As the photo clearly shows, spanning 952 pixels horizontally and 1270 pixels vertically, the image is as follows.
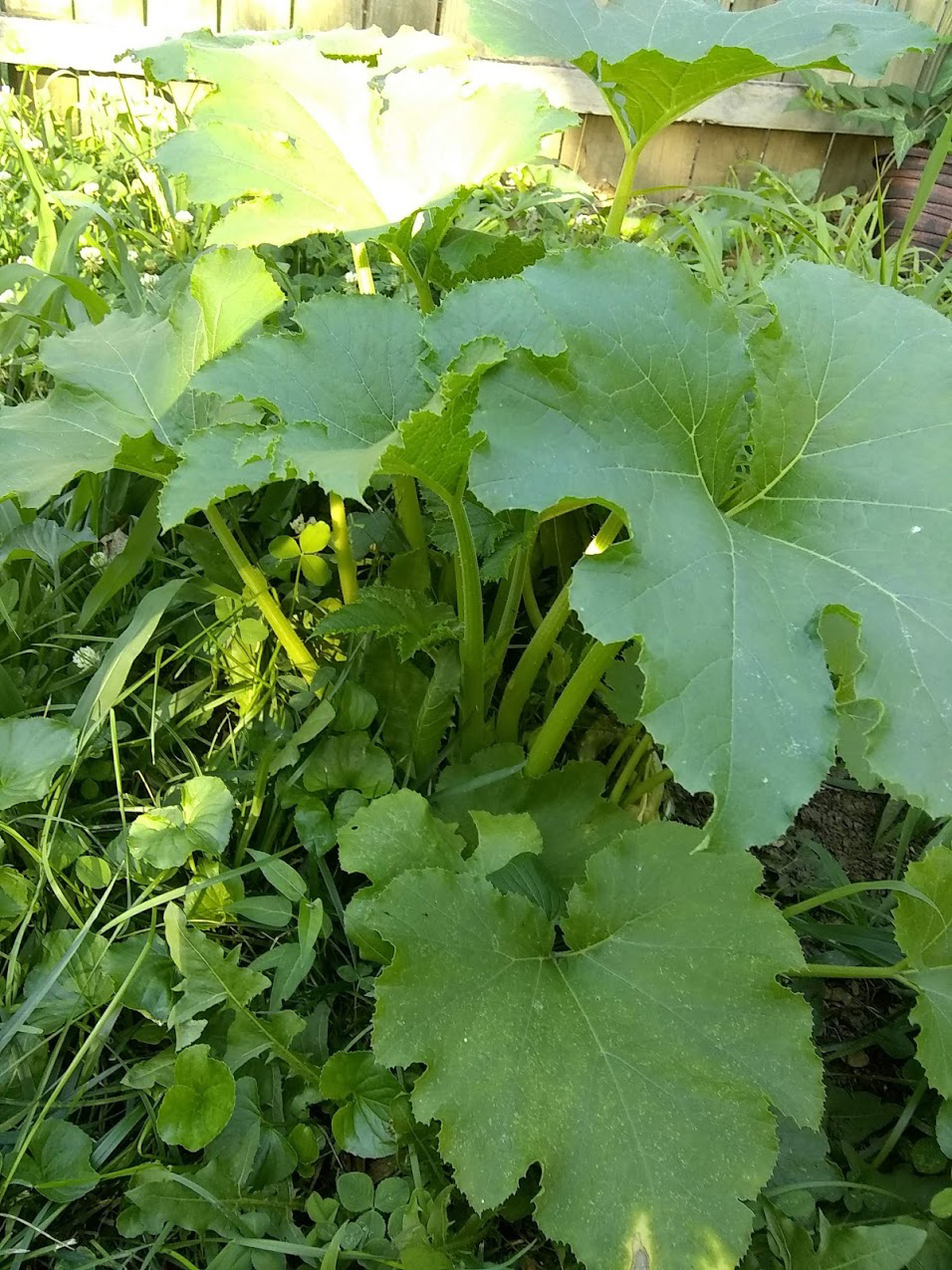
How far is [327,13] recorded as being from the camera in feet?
11.2

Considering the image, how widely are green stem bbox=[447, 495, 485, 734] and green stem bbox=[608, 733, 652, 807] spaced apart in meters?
0.25

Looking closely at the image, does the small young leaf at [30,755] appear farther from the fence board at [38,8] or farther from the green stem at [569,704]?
the fence board at [38,8]

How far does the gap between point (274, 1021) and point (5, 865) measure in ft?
1.54

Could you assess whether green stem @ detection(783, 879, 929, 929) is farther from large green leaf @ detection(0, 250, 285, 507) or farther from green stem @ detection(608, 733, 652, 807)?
large green leaf @ detection(0, 250, 285, 507)

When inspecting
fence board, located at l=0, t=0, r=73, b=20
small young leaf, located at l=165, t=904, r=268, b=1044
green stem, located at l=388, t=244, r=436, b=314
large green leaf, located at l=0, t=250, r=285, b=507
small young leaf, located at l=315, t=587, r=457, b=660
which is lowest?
small young leaf, located at l=165, t=904, r=268, b=1044

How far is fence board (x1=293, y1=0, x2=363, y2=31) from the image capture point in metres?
3.39

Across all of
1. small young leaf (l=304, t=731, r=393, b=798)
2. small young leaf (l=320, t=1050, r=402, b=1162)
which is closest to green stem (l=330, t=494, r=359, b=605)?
small young leaf (l=304, t=731, r=393, b=798)

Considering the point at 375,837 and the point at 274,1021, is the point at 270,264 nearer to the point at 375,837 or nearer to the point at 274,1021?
the point at 375,837

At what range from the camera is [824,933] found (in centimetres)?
150

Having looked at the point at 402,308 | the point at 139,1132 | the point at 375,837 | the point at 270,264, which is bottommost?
the point at 139,1132

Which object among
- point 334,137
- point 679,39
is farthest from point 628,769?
point 679,39

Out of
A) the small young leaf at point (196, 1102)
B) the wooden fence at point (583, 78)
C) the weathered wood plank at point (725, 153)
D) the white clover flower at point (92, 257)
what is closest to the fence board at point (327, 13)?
the wooden fence at point (583, 78)

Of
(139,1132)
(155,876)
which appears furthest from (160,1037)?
(155,876)

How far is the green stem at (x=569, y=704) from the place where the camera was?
1.23m
